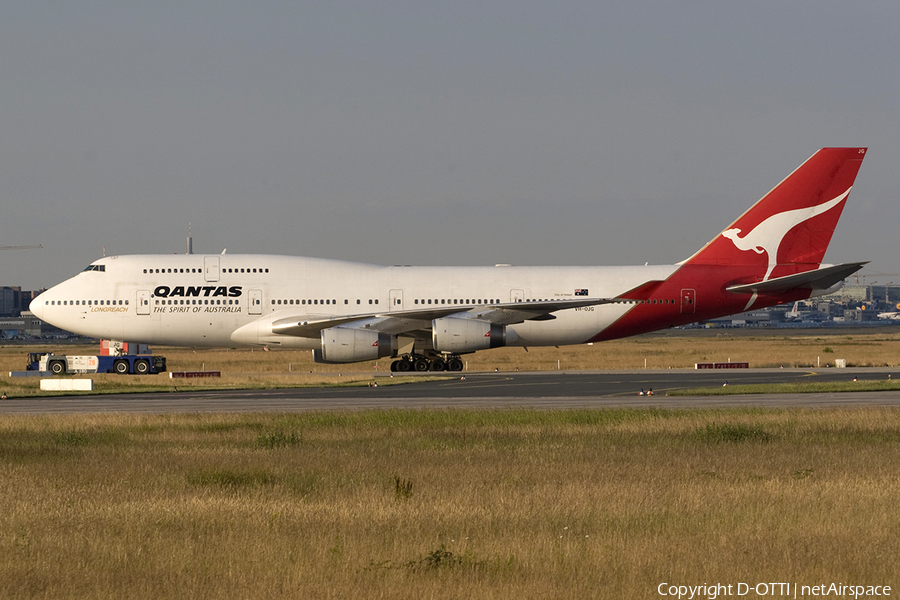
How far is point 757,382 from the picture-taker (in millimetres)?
34344

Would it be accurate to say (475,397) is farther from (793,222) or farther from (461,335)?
(793,222)

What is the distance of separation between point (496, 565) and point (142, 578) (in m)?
3.08

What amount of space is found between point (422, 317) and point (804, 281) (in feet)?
53.7

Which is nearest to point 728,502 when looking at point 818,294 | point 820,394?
point 820,394

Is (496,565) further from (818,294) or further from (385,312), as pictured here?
(818,294)

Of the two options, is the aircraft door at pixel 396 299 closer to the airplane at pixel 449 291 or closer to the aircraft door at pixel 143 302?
the airplane at pixel 449 291

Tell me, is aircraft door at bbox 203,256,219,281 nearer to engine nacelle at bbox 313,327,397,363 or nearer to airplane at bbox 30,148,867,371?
airplane at bbox 30,148,867,371

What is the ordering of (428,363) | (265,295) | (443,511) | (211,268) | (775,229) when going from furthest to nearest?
(775,229)
(428,363)
(211,268)
(265,295)
(443,511)

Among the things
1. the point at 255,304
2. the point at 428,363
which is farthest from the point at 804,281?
the point at 255,304

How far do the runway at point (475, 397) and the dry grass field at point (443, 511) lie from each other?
6.44 metres

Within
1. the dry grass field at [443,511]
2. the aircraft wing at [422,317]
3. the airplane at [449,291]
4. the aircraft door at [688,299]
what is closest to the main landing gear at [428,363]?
the airplane at [449,291]

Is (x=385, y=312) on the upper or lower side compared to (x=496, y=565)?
upper

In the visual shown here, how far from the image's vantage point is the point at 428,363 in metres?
→ 42.6

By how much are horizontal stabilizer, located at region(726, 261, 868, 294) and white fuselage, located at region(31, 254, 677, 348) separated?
3514 mm
